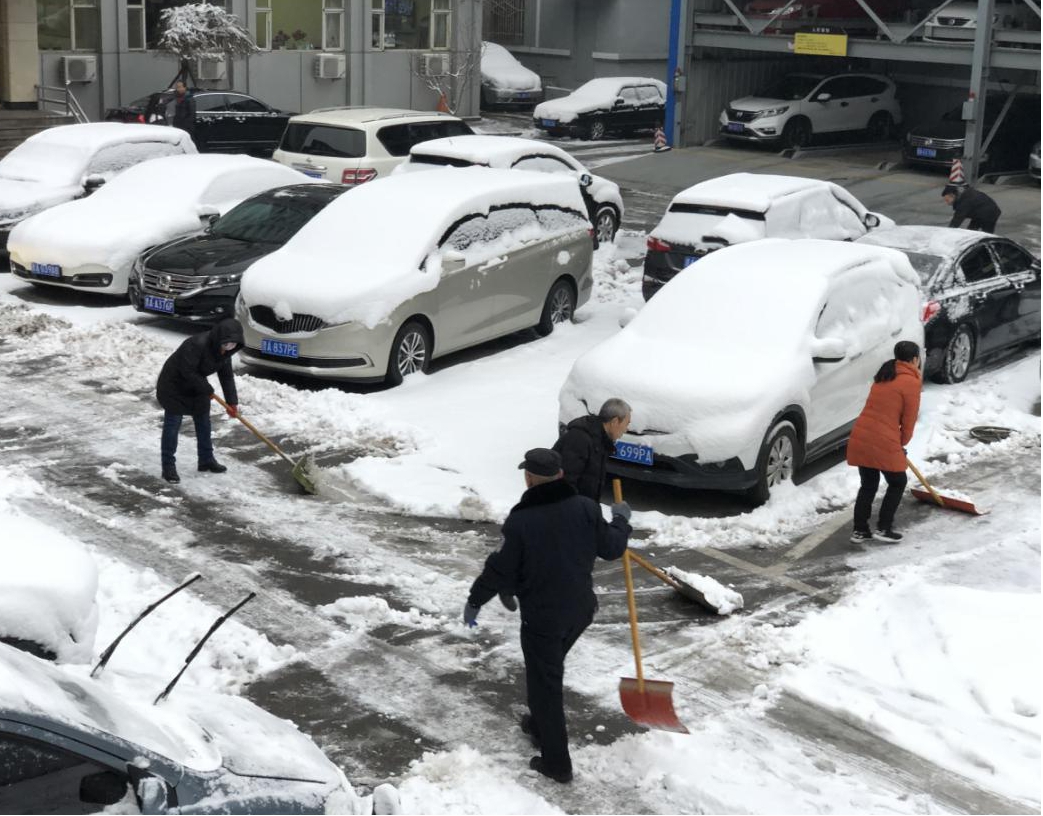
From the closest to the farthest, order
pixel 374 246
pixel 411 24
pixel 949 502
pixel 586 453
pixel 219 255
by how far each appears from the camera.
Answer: pixel 586 453 < pixel 949 502 < pixel 374 246 < pixel 219 255 < pixel 411 24

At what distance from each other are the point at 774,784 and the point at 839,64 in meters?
28.3

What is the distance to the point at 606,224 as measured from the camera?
19703 millimetres

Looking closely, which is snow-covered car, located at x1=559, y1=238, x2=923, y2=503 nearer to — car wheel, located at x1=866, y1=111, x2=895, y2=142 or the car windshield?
the car windshield

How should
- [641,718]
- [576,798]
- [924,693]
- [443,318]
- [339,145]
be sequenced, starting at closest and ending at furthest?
[576,798], [641,718], [924,693], [443,318], [339,145]

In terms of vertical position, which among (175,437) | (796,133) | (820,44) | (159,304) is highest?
(820,44)

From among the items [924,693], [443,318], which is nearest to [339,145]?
[443,318]

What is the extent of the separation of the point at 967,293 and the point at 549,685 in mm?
9011

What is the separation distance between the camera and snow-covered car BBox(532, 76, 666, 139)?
32250 mm

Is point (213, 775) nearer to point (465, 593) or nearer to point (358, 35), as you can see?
point (465, 593)

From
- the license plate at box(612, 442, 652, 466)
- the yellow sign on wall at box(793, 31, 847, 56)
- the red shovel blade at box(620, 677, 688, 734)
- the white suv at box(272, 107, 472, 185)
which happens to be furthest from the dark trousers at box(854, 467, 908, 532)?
the yellow sign on wall at box(793, 31, 847, 56)

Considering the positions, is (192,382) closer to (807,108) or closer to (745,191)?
(745,191)

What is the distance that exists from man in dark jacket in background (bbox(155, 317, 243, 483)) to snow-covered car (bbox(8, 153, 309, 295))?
5.63 m

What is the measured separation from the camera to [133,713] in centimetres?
488

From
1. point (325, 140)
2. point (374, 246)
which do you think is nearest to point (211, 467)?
point (374, 246)
